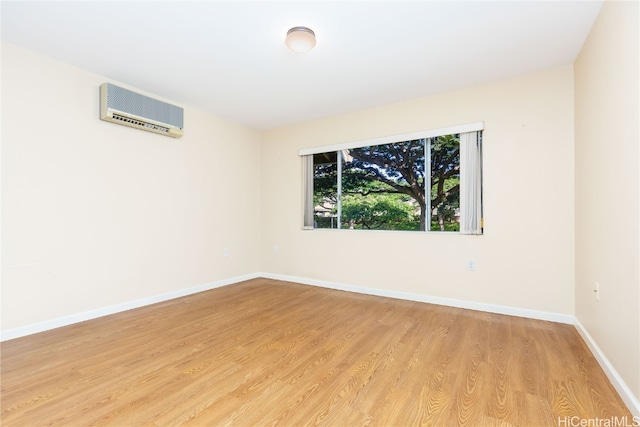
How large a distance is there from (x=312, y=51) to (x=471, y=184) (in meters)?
2.17

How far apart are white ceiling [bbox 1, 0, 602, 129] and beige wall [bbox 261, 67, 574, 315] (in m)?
0.26

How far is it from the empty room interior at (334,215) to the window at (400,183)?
3cm

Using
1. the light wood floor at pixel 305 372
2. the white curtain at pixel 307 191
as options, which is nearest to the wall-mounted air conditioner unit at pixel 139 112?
the white curtain at pixel 307 191

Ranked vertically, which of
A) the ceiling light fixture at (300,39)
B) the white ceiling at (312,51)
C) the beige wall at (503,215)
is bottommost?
the beige wall at (503,215)

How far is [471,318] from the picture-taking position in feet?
9.73

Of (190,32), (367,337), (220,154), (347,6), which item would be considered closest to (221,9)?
(190,32)

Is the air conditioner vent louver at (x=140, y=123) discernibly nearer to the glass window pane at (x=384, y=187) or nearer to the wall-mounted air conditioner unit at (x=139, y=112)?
the wall-mounted air conditioner unit at (x=139, y=112)

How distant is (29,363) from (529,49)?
463 centimetres

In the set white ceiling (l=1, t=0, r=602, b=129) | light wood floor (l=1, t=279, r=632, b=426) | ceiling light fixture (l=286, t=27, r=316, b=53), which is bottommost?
light wood floor (l=1, t=279, r=632, b=426)

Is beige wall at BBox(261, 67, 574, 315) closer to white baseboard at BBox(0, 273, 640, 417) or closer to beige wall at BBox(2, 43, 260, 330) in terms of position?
white baseboard at BBox(0, 273, 640, 417)

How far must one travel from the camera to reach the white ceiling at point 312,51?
6.86ft

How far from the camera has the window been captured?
130 inches

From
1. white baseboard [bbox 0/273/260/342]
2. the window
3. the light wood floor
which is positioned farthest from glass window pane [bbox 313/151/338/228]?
white baseboard [bbox 0/273/260/342]

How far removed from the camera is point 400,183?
385 centimetres
